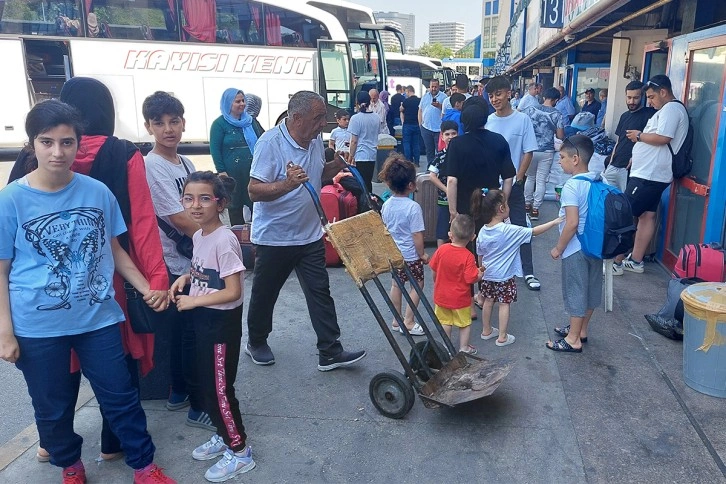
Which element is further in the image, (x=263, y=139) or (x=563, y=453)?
(x=263, y=139)

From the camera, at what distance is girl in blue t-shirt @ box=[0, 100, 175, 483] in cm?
234

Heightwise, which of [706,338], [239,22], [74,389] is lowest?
[706,338]

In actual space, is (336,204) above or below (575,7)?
below

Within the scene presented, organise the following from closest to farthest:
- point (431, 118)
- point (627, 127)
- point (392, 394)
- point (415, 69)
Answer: point (392, 394) < point (627, 127) < point (431, 118) < point (415, 69)

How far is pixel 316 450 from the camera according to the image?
3.07 meters

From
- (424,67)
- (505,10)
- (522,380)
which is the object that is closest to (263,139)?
(522,380)

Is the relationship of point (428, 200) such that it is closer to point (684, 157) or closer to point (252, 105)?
point (252, 105)

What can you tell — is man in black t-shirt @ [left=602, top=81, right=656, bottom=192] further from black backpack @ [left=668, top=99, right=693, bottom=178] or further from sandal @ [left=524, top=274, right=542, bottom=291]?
sandal @ [left=524, top=274, right=542, bottom=291]

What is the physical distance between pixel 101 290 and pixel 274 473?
4.10 feet

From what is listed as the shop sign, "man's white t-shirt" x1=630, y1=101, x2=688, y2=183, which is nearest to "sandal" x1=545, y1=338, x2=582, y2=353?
"man's white t-shirt" x1=630, y1=101, x2=688, y2=183

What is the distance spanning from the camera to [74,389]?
2.63 metres

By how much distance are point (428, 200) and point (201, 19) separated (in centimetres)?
788

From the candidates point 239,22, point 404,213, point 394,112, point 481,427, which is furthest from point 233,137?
point 394,112

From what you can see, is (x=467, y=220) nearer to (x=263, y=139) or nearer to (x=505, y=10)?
(x=263, y=139)
